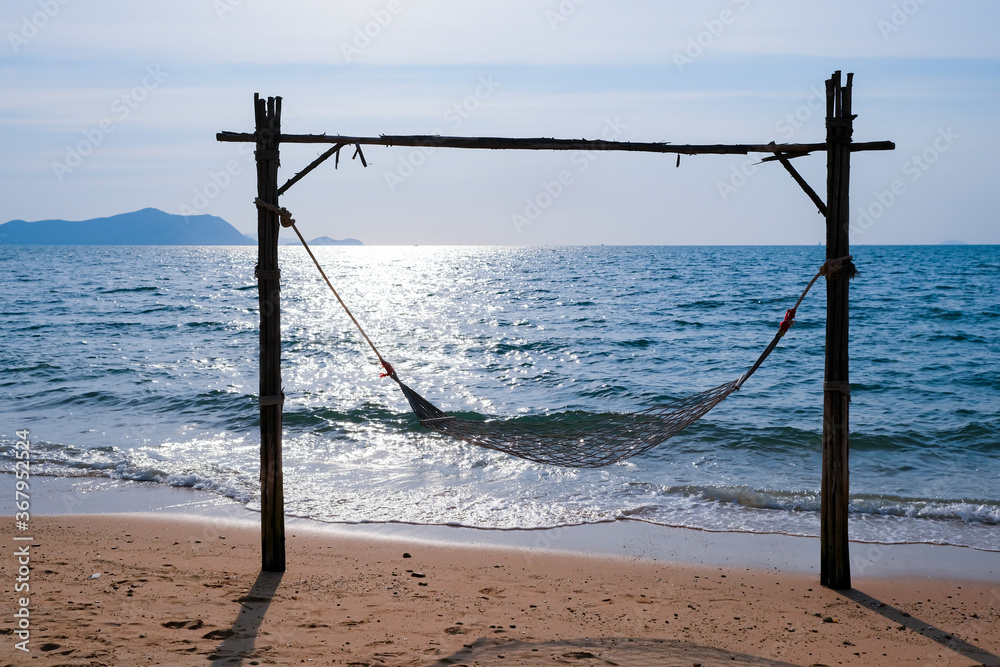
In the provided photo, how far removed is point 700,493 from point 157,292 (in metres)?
26.9

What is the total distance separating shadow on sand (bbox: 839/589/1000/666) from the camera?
3.47 m

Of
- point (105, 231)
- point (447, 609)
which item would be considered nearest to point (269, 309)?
point (447, 609)

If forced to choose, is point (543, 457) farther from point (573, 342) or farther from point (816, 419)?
point (573, 342)

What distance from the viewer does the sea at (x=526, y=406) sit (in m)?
6.07

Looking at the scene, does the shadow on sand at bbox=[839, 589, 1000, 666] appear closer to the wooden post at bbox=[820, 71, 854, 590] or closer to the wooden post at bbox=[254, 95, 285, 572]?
the wooden post at bbox=[820, 71, 854, 590]

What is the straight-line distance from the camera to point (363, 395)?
1059 centimetres

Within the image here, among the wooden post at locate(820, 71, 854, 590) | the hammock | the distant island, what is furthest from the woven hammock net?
the distant island

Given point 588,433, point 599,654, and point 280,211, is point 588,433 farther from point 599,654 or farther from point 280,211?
point 280,211

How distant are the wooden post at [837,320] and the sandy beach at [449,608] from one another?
1.84ft

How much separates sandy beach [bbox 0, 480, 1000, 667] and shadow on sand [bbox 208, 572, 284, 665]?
0.04 ft

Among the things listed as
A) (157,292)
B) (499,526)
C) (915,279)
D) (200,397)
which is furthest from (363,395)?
(915,279)

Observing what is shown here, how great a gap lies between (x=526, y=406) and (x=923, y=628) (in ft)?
22.3

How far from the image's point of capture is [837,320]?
13.1 ft

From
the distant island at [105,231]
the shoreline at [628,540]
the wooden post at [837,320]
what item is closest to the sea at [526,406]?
the shoreline at [628,540]
